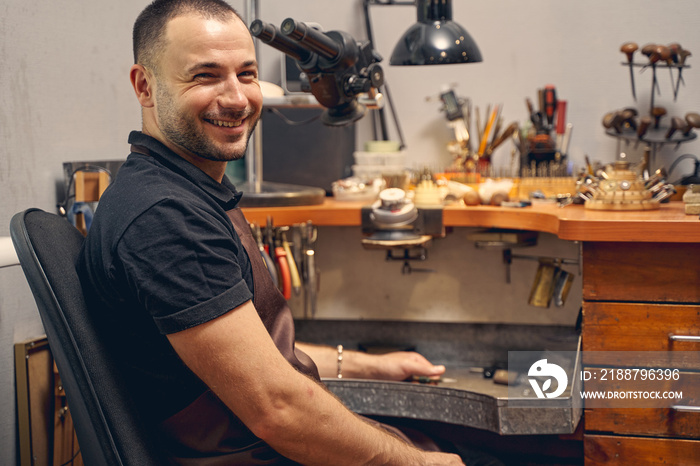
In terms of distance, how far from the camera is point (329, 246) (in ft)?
7.89

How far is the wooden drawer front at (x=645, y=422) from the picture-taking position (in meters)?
1.72

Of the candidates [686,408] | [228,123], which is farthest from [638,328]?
[228,123]

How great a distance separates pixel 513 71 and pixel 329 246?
1.01m

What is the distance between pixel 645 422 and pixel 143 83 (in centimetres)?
144

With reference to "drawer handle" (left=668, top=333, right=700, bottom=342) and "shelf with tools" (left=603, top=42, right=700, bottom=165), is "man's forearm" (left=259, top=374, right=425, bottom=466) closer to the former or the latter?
"drawer handle" (left=668, top=333, right=700, bottom=342)

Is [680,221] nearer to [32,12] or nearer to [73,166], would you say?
Result: [73,166]

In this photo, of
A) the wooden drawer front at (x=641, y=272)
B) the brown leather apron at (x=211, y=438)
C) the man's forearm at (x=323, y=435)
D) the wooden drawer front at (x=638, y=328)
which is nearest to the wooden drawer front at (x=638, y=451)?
the wooden drawer front at (x=638, y=328)

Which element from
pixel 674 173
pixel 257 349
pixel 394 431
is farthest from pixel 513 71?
pixel 257 349

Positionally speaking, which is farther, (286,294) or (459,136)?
(459,136)

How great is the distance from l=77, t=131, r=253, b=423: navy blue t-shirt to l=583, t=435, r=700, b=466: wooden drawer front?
3.64 ft

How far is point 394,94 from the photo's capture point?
2773 millimetres

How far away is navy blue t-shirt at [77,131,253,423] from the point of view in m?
0.98

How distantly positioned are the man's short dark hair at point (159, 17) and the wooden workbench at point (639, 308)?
0.99 metres

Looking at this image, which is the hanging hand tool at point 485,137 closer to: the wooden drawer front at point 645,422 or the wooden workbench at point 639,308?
the wooden workbench at point 639,308
